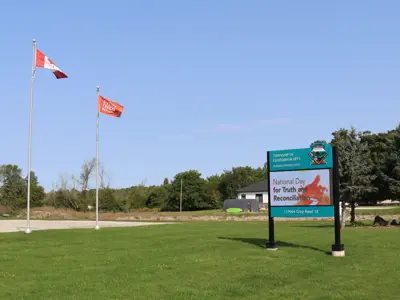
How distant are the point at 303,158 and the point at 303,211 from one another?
1854 millimetres

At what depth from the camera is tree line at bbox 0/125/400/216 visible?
30453mm

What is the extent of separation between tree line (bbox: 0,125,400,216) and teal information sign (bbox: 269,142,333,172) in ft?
43.2

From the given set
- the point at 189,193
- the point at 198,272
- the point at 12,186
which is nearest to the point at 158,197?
the point at 189,193

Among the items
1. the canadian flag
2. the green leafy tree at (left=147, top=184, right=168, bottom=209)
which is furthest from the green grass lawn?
the green leafy tree at (left=147, top=184, right=168, bottom=209)

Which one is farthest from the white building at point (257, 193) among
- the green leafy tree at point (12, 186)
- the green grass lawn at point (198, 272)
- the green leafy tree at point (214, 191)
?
the green grass lawn at point (198, 272)

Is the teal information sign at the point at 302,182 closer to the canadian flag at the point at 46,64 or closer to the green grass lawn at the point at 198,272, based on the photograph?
the green grass lawn at the point at 198,272

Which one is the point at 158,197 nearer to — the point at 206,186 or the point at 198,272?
the point at 206,186

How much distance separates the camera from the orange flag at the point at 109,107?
108 feet

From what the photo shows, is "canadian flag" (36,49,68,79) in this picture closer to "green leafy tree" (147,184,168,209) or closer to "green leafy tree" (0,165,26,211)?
"green leafy tree" (0,165,26,211)

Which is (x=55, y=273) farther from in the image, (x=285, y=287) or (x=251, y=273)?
(x=285, y=287)

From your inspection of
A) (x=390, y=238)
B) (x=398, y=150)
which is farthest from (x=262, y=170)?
(x=390, y=238)

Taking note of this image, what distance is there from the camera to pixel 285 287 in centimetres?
987

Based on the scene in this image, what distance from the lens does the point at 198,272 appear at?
38.2 ft

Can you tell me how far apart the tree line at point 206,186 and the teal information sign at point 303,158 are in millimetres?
13176
